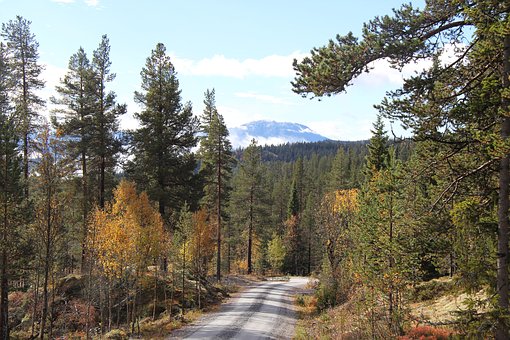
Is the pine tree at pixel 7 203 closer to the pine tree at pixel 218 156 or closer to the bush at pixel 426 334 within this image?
the pine tree at pixel 218 156

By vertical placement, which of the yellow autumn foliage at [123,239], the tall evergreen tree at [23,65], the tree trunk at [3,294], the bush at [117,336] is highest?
the tall evergreen tree at [23,65]

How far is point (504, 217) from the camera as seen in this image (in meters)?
7.33

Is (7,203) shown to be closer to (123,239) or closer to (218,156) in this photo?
(123,239)

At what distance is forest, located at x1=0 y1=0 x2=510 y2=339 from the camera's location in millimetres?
7738

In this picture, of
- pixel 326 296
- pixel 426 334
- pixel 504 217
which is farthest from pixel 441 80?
pixel 326 296

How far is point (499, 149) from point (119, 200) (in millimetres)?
19343

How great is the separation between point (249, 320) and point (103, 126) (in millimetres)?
16804

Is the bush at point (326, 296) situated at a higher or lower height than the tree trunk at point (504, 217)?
lower

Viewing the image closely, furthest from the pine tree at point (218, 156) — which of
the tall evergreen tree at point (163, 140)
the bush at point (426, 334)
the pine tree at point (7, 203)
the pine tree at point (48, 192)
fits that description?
the bush at point (426, 334)

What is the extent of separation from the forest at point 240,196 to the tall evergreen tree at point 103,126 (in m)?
0.10

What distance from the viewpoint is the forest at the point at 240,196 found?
774 cm

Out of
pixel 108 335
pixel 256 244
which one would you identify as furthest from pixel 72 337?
pixel 256 244

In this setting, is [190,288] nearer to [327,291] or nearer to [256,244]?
[327,291]

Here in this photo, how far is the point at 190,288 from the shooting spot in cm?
2623
